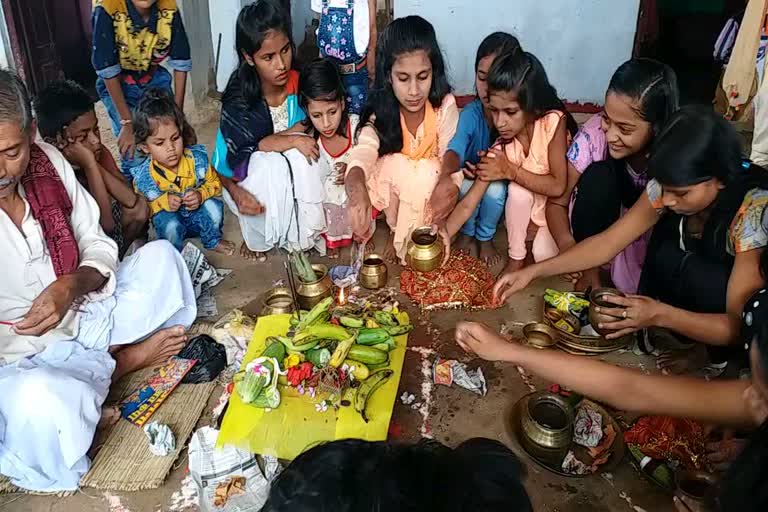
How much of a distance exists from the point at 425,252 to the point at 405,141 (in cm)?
103

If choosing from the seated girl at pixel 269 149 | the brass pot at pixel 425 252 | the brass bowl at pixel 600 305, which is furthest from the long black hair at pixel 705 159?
the seated girl at pixel 269 149

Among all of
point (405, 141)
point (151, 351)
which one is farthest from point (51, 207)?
point (405, 141)

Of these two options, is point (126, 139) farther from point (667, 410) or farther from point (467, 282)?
point (667, 410)

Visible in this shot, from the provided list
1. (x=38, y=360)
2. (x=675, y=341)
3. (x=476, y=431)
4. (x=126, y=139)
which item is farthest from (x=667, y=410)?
(x=126, y=139)

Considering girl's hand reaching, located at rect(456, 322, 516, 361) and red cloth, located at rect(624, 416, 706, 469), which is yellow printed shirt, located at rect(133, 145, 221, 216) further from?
red cloth, located at rect(624, 416, 706, 469)

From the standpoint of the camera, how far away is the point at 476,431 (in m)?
3.05

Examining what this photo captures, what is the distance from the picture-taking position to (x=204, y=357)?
3414 mm

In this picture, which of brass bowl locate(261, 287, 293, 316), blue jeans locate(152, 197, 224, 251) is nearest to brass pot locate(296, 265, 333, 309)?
brass bowl locate(261, 287, 293, 316)

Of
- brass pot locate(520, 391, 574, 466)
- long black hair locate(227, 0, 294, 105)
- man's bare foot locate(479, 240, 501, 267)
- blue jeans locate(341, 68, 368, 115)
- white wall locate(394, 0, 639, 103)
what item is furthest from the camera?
white wall locate(394, 0, 639, 103)

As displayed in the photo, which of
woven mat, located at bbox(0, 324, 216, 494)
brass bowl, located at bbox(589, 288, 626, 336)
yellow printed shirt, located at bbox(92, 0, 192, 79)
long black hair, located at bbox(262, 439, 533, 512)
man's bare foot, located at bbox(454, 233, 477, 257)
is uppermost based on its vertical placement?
yellow printed shirt, located at bbox(92, 0, 192, 79)

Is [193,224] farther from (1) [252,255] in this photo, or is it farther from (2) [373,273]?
(2) [373,273]

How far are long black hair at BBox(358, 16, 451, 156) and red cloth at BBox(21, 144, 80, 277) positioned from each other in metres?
1.94

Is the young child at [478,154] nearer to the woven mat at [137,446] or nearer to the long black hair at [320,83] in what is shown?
the long black hair at [320,83]

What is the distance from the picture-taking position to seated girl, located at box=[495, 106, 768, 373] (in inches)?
109
